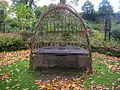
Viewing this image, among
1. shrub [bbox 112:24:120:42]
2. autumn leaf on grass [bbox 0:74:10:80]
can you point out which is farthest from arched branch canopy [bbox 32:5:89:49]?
autumn leaf on grass [bbox 0:74:10:80]

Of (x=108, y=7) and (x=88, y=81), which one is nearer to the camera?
(x=88, y=81)

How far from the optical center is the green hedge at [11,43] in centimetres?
1021

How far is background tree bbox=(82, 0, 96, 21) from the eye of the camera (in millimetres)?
15031

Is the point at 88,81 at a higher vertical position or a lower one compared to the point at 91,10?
lower

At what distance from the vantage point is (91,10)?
51.1ft

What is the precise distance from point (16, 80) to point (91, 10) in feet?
34.3

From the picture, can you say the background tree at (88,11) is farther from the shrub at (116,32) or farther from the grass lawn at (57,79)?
the grass lawn at (57,79)

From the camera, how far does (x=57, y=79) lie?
6062 mm

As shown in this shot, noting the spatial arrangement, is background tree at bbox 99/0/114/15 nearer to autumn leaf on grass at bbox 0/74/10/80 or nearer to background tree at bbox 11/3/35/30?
background tree at bbox 11/3/35/30

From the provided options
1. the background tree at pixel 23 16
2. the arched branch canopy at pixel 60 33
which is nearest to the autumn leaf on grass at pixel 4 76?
the arched branch canopy at pixel 60 33

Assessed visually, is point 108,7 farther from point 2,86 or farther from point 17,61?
point 2,86

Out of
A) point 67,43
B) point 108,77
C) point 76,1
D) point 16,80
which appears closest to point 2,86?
point 16,80

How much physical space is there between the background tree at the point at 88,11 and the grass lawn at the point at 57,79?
7760 millimetres

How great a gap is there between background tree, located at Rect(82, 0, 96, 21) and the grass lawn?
7.76 metres
